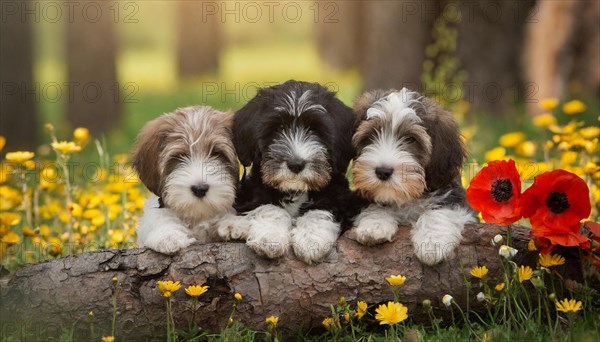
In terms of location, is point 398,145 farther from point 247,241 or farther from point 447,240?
point 247,241

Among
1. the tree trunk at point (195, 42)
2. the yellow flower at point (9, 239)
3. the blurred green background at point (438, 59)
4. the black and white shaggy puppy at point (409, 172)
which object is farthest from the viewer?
the tree trunk at point (195, 42)

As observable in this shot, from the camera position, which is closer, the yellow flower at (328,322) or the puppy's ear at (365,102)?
the yellow flower at (328,322)

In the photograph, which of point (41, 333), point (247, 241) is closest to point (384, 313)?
point (247, 241)

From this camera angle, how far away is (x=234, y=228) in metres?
5.24

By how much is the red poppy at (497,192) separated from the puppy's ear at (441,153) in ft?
0.99

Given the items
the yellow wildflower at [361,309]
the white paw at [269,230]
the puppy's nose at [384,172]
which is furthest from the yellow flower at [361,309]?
the puppy's nose at [384,172]

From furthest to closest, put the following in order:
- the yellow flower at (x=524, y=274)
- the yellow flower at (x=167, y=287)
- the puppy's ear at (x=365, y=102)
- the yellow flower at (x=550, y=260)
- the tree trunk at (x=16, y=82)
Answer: the tree trunk at (x=16, y=82), the puppy's ear at (x=365, y=102), the yellow flower at (x=550, y=260), the yellow flower at (x=524, y=274), the yellow flower at (x=167, y=287)

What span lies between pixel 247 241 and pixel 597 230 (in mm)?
2304

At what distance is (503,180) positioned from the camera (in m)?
5.06

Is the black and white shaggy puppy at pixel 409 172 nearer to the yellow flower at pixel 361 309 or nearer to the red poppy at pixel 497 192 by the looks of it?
the red poppy at pixel 497 192

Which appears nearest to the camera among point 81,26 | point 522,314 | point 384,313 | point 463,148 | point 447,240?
point 384,313

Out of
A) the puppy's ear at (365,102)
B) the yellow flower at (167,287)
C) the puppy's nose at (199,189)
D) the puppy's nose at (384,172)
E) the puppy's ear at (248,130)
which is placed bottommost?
the yellow flower at (167,287)

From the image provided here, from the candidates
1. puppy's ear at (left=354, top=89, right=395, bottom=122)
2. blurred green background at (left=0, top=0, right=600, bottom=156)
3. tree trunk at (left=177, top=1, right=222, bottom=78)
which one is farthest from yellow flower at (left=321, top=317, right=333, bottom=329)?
tree trunk at (left=177, top=1, right=222, bottom=78)

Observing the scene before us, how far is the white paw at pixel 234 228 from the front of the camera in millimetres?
Result: 5207
